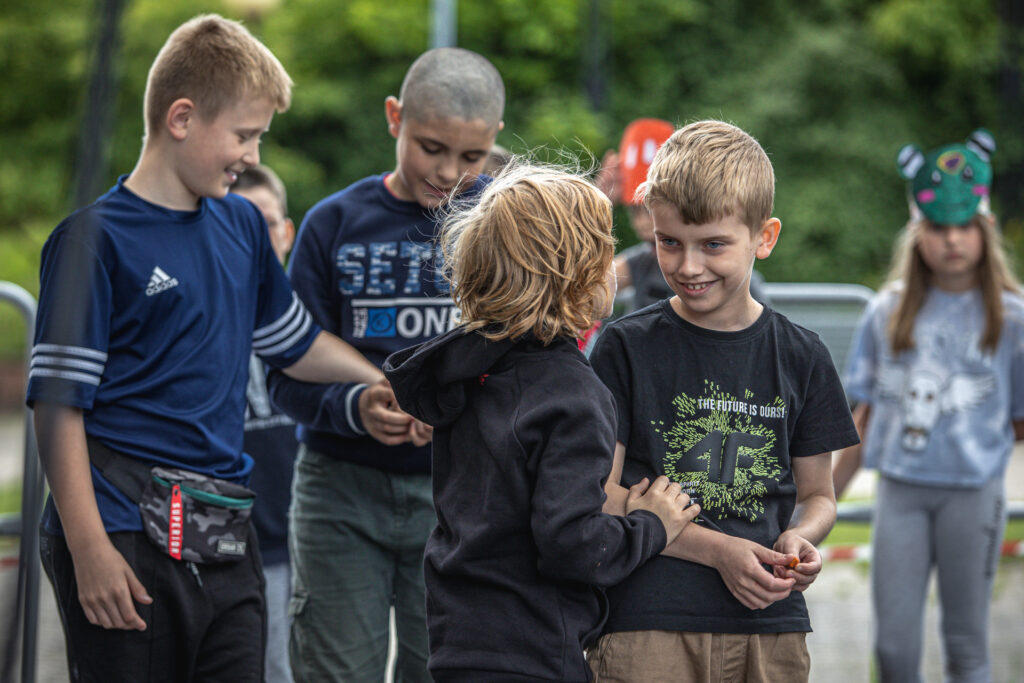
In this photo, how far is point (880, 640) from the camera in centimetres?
385

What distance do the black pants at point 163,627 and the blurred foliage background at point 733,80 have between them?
58.5 feet

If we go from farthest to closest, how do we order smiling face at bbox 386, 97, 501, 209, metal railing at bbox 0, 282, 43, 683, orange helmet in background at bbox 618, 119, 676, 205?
orange helmet in background at bbox 618, 119, 676, 205 → metal railing at bbox 0, 282, 43, 683 → smiling face at bbox 386, 97, 501, 209

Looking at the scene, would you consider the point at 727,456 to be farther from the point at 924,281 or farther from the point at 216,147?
the point at 924,281

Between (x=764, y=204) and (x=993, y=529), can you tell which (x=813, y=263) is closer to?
(x=993, y=529)

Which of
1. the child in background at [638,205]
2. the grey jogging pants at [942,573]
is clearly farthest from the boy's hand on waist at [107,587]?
the grey jogging pants at [942,573]

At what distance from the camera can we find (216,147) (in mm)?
2629

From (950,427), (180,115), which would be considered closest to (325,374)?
(180,115)

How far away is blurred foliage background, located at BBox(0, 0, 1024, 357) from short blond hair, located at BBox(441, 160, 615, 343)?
18.0m

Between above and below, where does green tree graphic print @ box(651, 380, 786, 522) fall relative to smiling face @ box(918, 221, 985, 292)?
below

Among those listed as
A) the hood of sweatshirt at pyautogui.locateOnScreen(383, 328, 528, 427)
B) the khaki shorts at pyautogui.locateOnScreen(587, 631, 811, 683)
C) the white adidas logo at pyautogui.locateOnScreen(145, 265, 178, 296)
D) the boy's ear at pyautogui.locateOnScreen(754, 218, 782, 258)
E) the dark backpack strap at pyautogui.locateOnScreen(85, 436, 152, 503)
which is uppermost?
the boy's ear at pyautogui.locateOnScreen(754, 218, 782, 258)

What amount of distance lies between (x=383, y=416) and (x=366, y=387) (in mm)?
132

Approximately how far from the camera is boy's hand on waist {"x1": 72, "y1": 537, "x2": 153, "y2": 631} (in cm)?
239

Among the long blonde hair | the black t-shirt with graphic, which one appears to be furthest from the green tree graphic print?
the long blonde hair

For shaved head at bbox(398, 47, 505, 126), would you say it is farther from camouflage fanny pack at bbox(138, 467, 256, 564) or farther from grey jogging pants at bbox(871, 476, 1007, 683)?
grey jogging pants at bbox(871, 476, 1007, 683)
